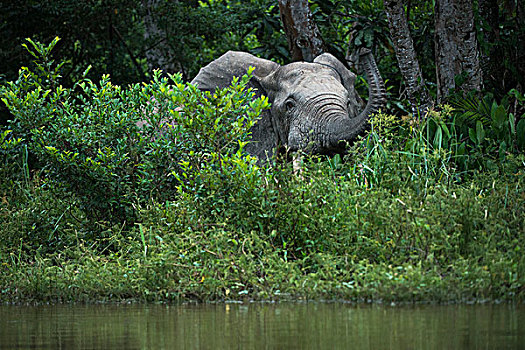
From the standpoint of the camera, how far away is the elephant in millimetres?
7684

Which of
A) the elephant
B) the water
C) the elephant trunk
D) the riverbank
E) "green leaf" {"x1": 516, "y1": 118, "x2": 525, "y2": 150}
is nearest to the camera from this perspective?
the water

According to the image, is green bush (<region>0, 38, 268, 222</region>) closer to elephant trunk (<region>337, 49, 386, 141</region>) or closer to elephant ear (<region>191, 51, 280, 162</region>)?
elephant trunk (<region>337, 49, 386, 141</region>)

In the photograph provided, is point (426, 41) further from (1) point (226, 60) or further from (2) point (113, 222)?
(2) point (113, 222)

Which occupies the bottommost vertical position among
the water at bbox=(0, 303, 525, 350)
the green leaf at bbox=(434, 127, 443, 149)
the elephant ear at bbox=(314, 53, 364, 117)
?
the water at bbox=(0, 303, 525, 350)

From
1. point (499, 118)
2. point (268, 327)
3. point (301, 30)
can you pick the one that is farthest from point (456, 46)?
point (268, 327)

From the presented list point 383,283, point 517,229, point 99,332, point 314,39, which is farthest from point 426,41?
point 99,332

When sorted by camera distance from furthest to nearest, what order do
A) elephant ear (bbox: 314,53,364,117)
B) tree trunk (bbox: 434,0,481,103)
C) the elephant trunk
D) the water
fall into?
elephant ear (bbox: 314,53,364,117) < tree trunk (bbox: 434,0,481,103) < the elephant trunk < the water

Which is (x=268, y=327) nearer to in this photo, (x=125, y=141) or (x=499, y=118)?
(x=125, y=141)

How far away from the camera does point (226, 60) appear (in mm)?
9375

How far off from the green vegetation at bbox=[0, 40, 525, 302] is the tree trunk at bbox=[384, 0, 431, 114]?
107 cm

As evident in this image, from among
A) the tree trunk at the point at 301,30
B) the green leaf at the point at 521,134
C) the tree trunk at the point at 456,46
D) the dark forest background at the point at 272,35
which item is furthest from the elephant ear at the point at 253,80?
the green leaf at the point at 521,134

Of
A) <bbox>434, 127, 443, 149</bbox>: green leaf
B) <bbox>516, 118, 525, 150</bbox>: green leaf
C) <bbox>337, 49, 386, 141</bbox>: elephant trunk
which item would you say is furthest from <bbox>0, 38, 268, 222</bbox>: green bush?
<bbox>516, 118, 525, 150</bbox>: green leaf

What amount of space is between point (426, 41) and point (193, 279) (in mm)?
7003

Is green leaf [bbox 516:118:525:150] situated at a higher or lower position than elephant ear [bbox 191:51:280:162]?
lower
